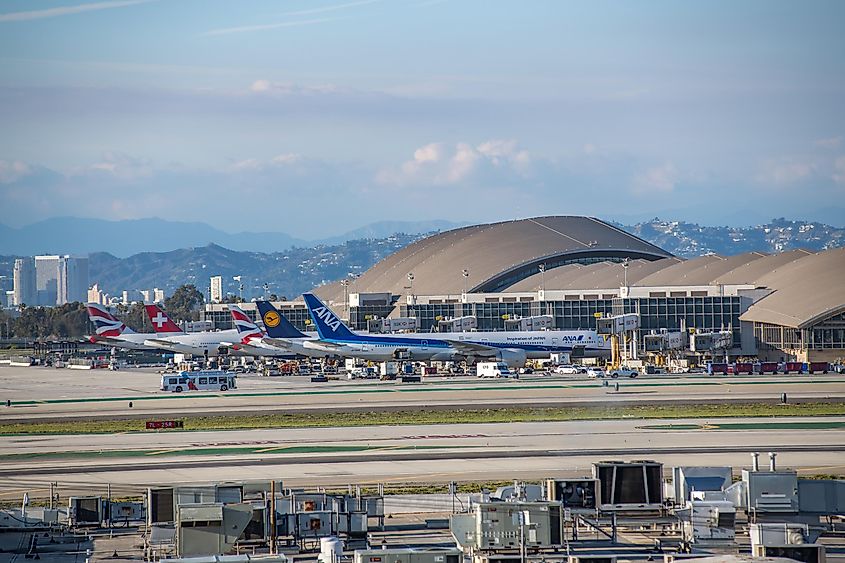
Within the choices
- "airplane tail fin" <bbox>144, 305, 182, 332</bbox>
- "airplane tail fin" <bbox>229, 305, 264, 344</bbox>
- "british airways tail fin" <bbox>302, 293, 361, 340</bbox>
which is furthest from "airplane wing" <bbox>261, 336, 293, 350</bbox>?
"airplane tail fin" <bbox>144, 305, 182, 332</bbox>

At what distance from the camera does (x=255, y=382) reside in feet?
360

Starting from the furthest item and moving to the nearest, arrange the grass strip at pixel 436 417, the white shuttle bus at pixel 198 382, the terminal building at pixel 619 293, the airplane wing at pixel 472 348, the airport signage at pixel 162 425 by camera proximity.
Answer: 1. the terminal building at pixel 619 293
2. the airplane wing at pixel 472 348
3. the white shuttle bus at pixel 198 382
4. the airport signage at pixel 162 425
5. the grass strip at pixel 436 417

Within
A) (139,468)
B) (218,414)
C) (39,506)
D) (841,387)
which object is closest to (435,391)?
(218,414)

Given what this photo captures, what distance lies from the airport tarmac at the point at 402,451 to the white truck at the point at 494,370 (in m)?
46.2

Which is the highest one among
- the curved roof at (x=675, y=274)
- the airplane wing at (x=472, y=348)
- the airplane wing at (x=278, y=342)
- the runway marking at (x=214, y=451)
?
the curved roof at (x=675, y=274)

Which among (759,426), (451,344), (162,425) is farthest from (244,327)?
(759,426)

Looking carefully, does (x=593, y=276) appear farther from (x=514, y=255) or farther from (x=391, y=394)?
(x=391, y=394)

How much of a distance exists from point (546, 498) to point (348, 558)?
21.9 ft

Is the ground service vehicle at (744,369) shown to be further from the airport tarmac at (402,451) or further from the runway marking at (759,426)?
the runway marking at (759,426)

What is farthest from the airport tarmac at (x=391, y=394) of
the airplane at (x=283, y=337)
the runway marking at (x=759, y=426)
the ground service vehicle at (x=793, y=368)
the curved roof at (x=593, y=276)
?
the curved roof at (x=593, y=276)

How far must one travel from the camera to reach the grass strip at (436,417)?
63.2 metres

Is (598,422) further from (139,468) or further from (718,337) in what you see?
(718,337)

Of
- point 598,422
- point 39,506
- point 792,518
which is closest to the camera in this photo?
point 792,518

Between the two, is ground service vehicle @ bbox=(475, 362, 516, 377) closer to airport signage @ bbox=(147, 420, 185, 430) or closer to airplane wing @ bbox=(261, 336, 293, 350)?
airplane wing @ bbox=(261, 336, 293, 350)
